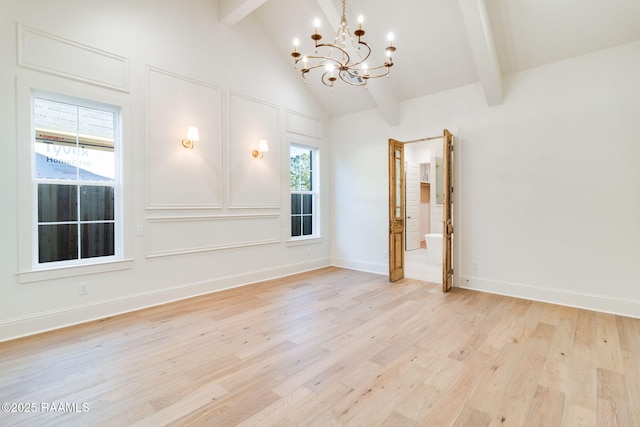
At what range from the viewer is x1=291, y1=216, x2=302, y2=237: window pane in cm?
580

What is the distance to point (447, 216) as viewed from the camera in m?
4.47

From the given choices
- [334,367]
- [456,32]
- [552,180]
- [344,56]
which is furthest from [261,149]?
[552,180]

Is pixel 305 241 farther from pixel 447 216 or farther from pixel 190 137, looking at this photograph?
pixel 190 137

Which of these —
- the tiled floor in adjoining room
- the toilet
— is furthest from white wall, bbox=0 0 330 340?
the toilet

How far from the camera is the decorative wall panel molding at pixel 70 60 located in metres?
2.97

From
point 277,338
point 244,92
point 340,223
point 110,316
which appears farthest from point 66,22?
point 340,223

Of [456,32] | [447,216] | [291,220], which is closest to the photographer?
[456,32]

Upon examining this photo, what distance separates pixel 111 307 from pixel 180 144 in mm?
2121

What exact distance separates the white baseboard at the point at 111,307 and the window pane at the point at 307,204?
58.9 inches

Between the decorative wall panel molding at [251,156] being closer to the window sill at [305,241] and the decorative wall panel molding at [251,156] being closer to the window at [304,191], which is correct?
the window at [304,191]

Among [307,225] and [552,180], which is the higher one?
[552,180]

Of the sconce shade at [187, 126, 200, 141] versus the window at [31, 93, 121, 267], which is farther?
the sconce shade at [187, 126, 200, 141]

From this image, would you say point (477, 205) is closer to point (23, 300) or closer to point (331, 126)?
point (331, 126)

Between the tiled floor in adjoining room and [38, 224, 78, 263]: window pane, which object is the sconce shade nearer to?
[38, 224, 78, 263]: window pane
